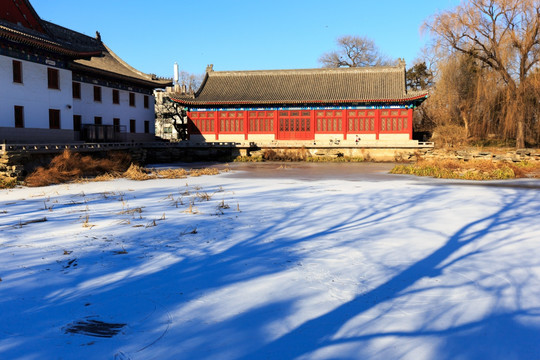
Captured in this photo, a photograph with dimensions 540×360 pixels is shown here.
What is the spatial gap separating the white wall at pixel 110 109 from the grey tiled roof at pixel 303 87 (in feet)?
11.6

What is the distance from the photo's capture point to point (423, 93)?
99.5 ft

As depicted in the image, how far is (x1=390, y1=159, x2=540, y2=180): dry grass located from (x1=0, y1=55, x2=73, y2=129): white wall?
55.2 feet

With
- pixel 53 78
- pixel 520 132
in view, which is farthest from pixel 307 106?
pixel 53 78

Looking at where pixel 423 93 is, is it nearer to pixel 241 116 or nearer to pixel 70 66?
pixel 241 116

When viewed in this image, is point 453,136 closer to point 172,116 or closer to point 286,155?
point 286,155

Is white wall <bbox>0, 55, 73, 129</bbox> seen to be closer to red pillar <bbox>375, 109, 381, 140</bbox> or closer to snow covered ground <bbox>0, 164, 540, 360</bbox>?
snow covered ground <bbox>0, 164, 540, 360</bbox>

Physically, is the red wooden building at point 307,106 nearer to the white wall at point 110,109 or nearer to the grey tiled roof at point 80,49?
the white wall at point 110,109

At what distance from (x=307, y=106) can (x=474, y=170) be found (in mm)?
17555

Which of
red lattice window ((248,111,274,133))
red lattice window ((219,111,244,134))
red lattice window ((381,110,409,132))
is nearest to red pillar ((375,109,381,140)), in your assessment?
red lattice window ((381,110,409,132))

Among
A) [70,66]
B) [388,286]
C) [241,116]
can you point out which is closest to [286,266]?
[388,286]

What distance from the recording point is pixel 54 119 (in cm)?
2145

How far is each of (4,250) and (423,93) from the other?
29086 mm

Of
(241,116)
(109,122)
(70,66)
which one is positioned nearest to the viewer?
(70,66)

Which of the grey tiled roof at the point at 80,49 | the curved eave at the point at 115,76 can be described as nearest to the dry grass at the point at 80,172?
the grey tiled roof at the point at 80,49
